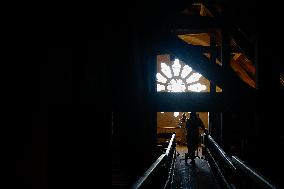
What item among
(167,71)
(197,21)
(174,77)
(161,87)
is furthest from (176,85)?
(197,21)

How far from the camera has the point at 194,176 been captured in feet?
25.1

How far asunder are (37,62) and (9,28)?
116 millimetres

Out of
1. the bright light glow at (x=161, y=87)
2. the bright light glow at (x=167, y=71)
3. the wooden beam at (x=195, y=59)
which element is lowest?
the wooden beam at (x=195, y=59)

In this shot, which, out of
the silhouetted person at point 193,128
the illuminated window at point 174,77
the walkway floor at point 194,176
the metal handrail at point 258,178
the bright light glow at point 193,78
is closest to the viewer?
the metal handrail at point 258,178

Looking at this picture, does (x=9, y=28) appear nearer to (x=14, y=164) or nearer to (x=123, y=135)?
(x=14, y=164)

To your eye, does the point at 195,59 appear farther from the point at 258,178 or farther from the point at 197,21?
the point at 258,178

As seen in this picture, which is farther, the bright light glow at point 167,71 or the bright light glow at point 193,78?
the bright light glow at point 167,71

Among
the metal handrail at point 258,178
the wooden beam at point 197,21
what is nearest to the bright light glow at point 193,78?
the wooden beam at point 197,21

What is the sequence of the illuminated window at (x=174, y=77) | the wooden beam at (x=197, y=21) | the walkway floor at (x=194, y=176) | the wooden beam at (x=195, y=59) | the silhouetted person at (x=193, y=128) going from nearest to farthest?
the wooden beam at (x=195, y=59), the wooden beam at (x=197, y=21), the walkway floor at (x=194, y=176), the silhouetted person at (x=193, y=128), the illuminated window at (x=174, y=77)

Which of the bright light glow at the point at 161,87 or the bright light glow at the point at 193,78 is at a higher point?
the bright light glow at the point at 193,78

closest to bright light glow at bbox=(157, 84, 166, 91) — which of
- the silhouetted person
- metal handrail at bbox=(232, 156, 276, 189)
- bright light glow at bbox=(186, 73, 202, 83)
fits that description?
bright light glow at bbox=(186, 73, 202, 83)

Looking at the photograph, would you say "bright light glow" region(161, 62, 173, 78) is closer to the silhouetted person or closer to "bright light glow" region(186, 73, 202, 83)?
"bright light glow" region(186, 73, 202, 83)

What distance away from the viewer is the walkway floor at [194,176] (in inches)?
262

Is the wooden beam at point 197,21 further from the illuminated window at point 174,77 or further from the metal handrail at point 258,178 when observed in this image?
the illuminated window at point 174,77
